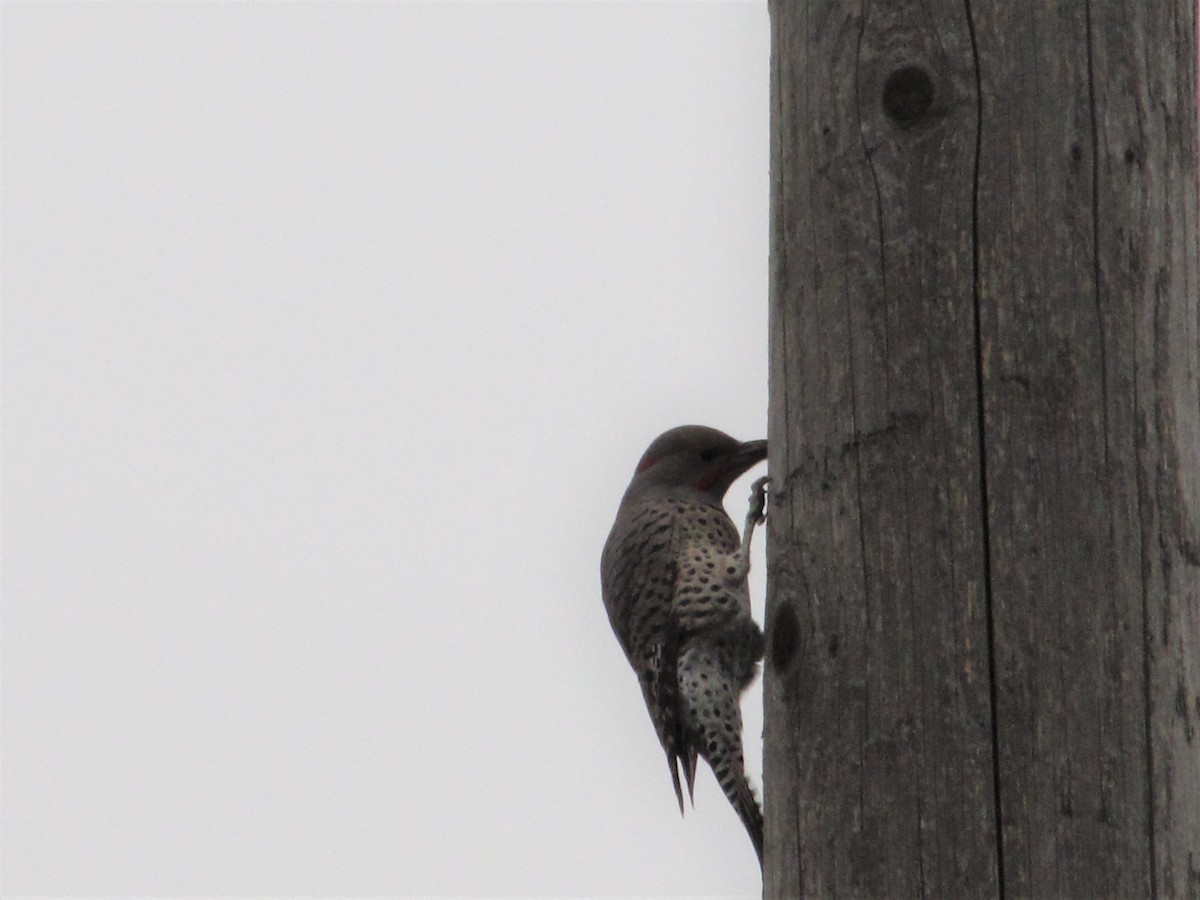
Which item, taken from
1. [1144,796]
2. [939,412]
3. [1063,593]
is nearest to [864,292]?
[939,412]

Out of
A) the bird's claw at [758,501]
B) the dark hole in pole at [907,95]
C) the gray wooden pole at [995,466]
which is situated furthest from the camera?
the bird's claw at [758,501]

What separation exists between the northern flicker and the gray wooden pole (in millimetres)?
2250

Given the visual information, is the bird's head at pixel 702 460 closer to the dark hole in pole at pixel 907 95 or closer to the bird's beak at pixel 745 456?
the bird's beak at pixel 745 456

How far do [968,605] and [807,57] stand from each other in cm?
84

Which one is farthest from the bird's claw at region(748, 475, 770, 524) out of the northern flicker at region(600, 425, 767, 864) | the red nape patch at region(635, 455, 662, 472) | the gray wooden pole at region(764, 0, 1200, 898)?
the gray wooden pole at region(764, 0, 1200, 898)

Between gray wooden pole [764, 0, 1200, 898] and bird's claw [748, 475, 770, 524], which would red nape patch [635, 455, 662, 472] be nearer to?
bird's claw [748, 475, 770, 524]

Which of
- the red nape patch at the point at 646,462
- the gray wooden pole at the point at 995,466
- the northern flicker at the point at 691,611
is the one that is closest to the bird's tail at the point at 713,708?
the northern flicker at the point at 691,611

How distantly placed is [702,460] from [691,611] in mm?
610

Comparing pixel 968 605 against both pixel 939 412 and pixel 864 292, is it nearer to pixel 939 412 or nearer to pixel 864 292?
pixel 939 412

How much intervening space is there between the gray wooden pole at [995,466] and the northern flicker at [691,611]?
2.25m

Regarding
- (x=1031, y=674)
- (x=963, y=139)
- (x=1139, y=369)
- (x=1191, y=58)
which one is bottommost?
(x=1031, y=674)

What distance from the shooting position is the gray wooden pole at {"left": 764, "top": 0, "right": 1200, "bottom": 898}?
6.41 ft

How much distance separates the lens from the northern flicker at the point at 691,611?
457 cm

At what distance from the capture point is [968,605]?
200 centimetres
